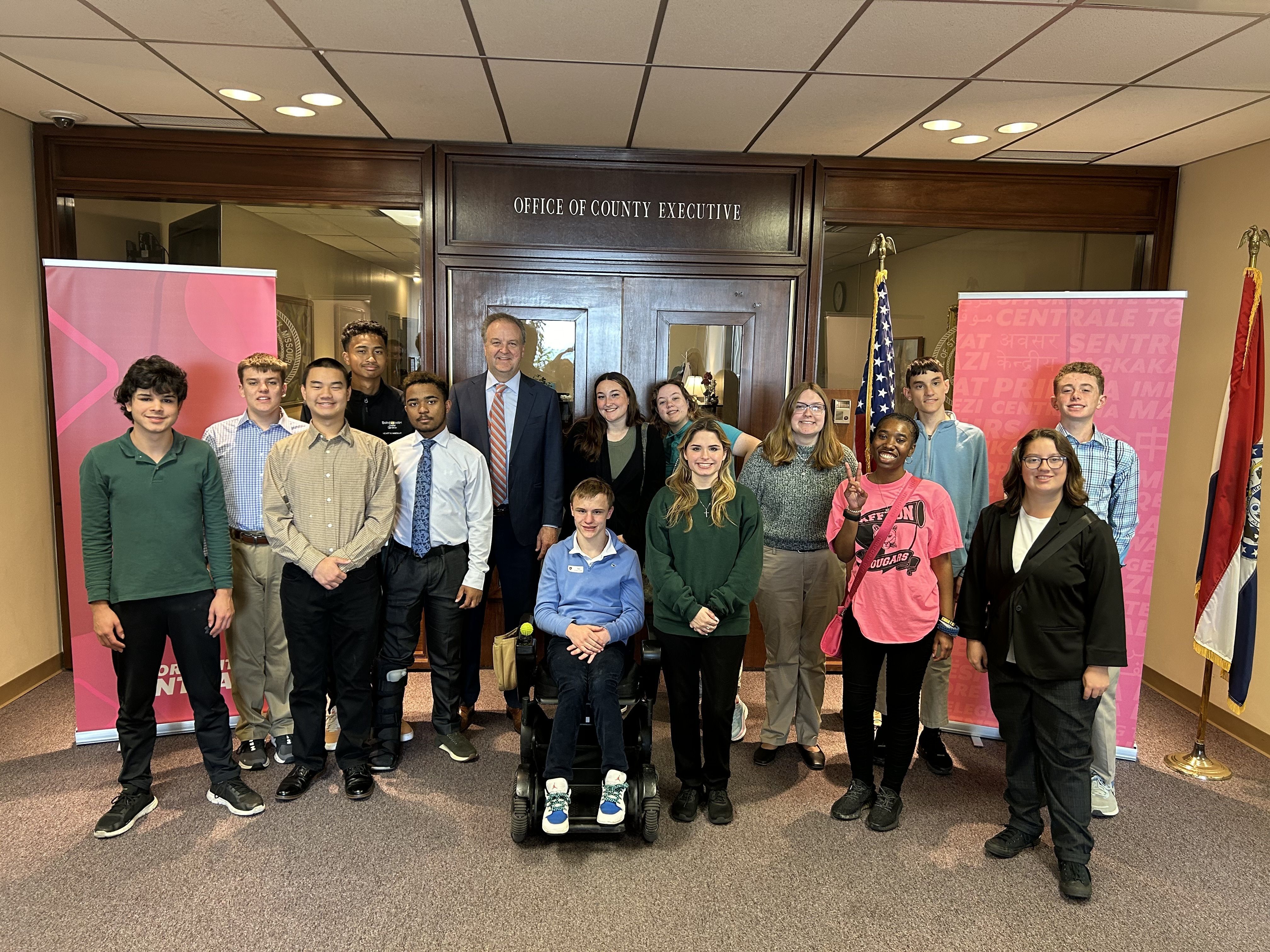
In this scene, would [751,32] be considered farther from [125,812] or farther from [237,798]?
[125,812]

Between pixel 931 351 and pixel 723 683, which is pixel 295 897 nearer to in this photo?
pixel 723 683

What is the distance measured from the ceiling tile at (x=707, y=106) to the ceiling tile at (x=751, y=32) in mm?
124

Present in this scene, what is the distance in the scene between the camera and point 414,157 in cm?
461

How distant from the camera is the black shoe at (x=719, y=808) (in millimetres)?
3141

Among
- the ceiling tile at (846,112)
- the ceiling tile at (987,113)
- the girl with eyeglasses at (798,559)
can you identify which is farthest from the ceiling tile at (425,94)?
the ceiling tile at (987,113)

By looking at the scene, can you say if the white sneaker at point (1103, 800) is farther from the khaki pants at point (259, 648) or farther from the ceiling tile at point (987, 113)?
the khaki pants at point (259, 648)

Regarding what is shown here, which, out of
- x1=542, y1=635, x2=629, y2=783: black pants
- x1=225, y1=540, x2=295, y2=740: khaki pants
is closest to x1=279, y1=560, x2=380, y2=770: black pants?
x1=225, y1=540, x2=295, y2=740: khaki pants

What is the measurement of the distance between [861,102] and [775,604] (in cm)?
233

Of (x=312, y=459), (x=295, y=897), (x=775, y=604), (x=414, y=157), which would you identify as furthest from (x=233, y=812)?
(x=414, y=157)

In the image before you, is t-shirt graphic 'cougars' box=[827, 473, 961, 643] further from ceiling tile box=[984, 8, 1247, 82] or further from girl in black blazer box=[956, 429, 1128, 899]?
ceiling tile box=[984, 8, 1247, 82]

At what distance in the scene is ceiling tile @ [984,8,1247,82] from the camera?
279 cm

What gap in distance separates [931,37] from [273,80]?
8.99 feet

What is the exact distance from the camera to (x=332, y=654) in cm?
337

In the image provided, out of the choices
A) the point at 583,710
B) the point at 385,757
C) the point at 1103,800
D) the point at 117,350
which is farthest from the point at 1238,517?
the point at 117,350
